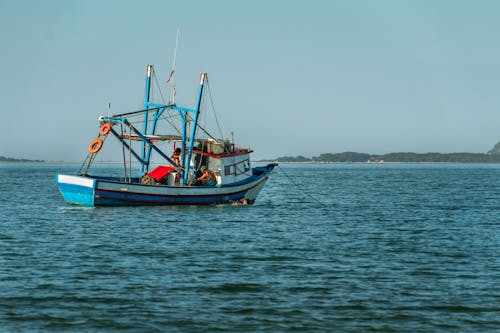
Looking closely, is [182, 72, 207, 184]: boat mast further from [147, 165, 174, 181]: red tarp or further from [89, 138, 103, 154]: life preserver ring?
[89, 138, 103, 154]: life preserver ring

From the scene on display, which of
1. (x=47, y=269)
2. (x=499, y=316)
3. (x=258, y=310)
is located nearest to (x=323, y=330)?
(x=258, y=310)

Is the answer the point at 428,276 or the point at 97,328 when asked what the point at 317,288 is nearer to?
the point at 428,276

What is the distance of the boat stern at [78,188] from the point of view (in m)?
40.3

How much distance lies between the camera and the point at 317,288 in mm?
18406

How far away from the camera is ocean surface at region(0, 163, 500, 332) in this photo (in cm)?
1515

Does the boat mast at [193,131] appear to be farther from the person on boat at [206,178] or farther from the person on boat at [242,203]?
the person on boat at [242,203]

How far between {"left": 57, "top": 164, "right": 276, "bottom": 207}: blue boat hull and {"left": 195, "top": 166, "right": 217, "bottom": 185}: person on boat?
83 cm

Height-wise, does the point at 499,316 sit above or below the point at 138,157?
below

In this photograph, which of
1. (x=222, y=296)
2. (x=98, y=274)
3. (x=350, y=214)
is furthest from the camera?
(x=350, y=214)

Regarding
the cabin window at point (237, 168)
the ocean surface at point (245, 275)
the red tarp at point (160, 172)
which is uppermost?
the cabin window at point (237, 168)

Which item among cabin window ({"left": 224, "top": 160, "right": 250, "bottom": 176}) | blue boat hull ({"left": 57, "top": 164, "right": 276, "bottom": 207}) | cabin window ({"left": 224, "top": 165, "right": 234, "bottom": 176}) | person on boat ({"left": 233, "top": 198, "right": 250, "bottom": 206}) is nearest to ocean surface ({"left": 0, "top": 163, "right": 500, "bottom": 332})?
blue boat hull ({"left": 57, "top": 164, "right": 276, "bottom": 207})

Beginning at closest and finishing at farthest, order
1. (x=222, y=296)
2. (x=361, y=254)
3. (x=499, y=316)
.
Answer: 1. (x=499, y=316)
2. (x=222, y=296)
3. (x=361, y=254)

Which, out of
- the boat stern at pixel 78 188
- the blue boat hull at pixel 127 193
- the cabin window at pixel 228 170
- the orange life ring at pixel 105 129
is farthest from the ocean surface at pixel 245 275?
the cabin window at pixel 228 170

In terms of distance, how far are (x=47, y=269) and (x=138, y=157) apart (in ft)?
81.5
